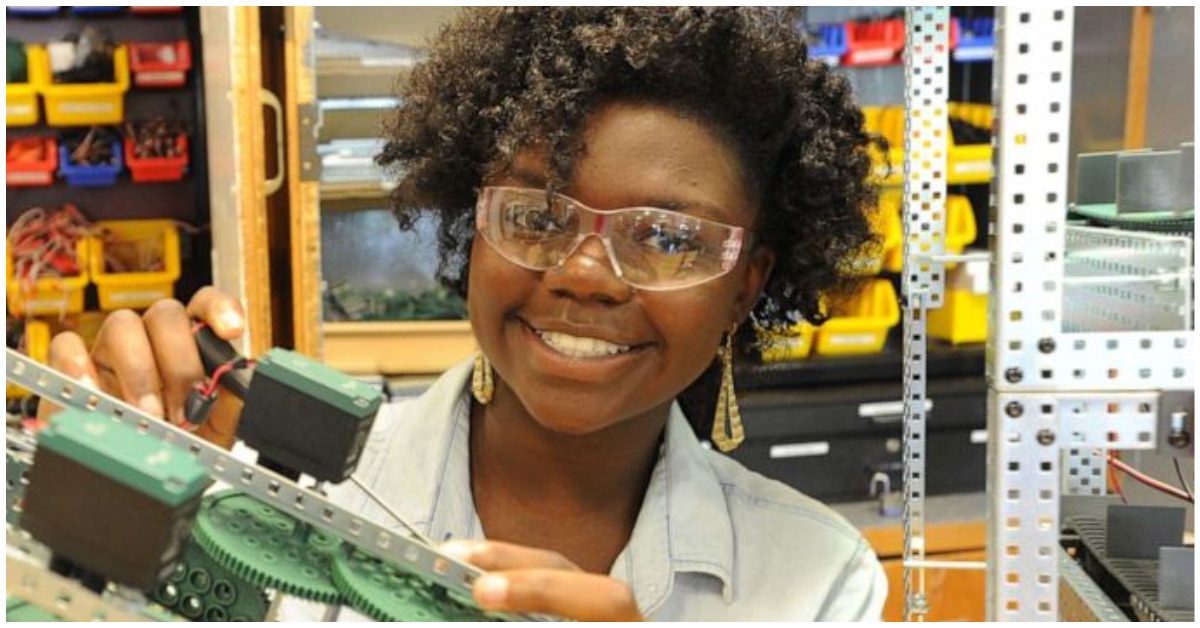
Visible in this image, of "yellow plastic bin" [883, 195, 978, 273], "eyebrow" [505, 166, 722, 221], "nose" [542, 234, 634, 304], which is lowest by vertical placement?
"yellow plastic bin" [883, 195, 978, 273]

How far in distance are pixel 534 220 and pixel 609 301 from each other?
11cm

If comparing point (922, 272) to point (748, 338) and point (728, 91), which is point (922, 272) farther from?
point (728, 91)

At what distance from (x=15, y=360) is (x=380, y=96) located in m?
2.39

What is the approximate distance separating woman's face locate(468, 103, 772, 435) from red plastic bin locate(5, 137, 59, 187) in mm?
2325

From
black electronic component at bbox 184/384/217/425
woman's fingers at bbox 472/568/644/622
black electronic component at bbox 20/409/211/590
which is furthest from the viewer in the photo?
black electronic component at bbox 184/384/217/425

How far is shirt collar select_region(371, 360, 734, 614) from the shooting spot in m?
1.33

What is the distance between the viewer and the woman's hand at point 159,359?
3.77 ft

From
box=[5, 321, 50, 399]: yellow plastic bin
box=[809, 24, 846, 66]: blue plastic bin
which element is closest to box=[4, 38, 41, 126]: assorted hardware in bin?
box=[5, 321, 50, 399]: yellow plastic bin

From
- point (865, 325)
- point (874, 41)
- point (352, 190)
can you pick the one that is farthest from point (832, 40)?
point (352, 190)

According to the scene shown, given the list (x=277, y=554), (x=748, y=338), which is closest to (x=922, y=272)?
(x=748, y=338)

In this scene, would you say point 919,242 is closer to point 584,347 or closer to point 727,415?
point 727,415

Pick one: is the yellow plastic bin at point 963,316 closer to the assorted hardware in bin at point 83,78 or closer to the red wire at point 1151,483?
the red wire at point 1151,483

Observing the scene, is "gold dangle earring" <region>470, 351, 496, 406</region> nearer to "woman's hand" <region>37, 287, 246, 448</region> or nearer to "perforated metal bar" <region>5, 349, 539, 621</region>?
"woman's hand" <region>37, 287, 246, 448</region>

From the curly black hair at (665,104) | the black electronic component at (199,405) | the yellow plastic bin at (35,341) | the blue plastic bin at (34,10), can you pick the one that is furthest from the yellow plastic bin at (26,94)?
the black electronic component at (199,405)
